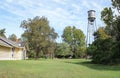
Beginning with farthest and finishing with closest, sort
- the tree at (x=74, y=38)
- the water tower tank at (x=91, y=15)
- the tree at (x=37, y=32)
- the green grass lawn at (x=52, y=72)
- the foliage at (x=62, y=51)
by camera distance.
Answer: the tree at (x=74, y=38) → the foliage at (x=62, y=51) → the water tower tank at (x=91, y=15) → the tree at (x=37, y=32) → the green grass lawn at (x=52, y=72)

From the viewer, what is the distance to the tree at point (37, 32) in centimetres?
6725

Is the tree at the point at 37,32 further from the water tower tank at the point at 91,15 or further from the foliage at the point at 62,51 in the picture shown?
the foliage at the point at 62,51

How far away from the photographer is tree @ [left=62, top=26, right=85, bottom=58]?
103 metres

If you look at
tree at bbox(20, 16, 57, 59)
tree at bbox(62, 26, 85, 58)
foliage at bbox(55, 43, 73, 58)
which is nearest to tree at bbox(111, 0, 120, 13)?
tree at bbox(20, 16, 57, 59)

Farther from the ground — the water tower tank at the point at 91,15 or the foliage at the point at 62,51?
the water tower tank at the point at 91,15

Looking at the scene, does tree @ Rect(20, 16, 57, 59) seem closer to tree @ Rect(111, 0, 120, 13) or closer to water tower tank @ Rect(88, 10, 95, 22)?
water tower tank @ Rect(88, 10, 95, 22)

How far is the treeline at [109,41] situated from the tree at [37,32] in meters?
25.1

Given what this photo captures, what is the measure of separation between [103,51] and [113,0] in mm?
10565

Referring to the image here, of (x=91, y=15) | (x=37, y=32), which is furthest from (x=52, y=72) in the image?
(x=91, y=15)

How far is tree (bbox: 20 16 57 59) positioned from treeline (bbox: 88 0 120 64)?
82.4 ft

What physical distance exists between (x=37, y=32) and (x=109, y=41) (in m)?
30.9

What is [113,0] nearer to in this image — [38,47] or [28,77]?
[28,77]

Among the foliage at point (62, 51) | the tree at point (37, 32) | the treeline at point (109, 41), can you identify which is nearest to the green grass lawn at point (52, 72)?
the treeline at point (109, 41)

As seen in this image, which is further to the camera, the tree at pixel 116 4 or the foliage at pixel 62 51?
the foliage at pixel 62 51
